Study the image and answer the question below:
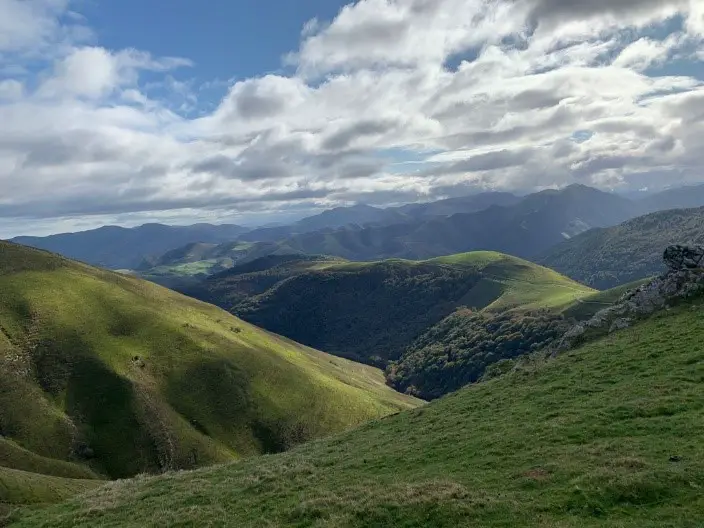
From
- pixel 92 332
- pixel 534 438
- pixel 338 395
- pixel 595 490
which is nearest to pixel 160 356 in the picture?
pixel 92 332

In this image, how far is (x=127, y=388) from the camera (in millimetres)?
100125

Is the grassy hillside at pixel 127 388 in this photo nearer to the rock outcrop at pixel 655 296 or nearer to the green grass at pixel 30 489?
the green grass at pixel 30 489

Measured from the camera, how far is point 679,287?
58.4m

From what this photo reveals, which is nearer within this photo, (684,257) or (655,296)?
(655,296)

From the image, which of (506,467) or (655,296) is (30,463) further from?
(655,296)

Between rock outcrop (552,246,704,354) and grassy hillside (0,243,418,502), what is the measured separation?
2822 inches

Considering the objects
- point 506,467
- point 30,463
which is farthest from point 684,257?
point 30,463

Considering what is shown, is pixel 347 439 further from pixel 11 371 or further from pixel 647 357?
pixel 11 371

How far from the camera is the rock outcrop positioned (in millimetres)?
57625

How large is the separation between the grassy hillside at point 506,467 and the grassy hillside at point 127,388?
46.0 m

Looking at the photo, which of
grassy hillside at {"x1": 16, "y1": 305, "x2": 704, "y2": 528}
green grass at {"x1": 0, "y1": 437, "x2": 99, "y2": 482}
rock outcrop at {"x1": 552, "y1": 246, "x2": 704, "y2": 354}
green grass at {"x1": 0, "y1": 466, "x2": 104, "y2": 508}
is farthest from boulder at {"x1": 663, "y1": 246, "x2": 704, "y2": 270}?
green grass at {"x1": 0, "y1": 437, "x2": 99, "y2": 482}

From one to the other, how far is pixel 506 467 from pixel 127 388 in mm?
94088

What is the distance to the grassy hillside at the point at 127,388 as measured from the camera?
8688 centimetres

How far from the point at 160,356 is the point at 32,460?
2010 inches
